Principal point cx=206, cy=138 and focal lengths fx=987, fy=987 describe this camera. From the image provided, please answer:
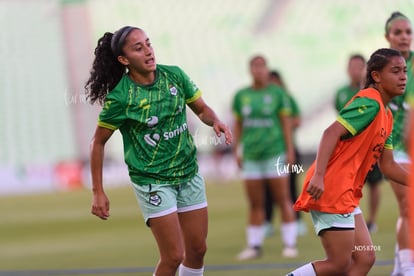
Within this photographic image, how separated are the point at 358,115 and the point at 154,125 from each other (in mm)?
1341

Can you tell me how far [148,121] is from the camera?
6480 millimetres

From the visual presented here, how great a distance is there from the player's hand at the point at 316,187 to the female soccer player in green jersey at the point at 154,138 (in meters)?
0.73

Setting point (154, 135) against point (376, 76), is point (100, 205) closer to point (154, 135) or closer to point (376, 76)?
point (154, 135)

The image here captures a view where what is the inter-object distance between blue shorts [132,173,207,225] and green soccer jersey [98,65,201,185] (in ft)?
0.15

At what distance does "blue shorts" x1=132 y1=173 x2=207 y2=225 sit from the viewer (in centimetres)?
652

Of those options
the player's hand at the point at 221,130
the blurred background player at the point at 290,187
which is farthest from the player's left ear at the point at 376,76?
the blurred background player at the point at 290,187

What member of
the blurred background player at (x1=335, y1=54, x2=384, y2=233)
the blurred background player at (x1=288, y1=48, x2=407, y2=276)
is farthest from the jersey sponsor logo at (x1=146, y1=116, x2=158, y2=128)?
the blurred background player at (x1=335, y1=54, x2=384, y2=233)

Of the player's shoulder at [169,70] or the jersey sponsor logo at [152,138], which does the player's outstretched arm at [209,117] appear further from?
the jersey sponsor logo at [152,138]

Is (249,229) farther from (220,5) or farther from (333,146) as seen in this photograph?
(220,5)

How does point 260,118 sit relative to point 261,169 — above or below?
above

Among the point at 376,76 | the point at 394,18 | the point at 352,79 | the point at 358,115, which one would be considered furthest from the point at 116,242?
the point at 358,115

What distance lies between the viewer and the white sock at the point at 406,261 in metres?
7.80

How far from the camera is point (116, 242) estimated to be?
519 inches

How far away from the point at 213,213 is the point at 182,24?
49.6ft
